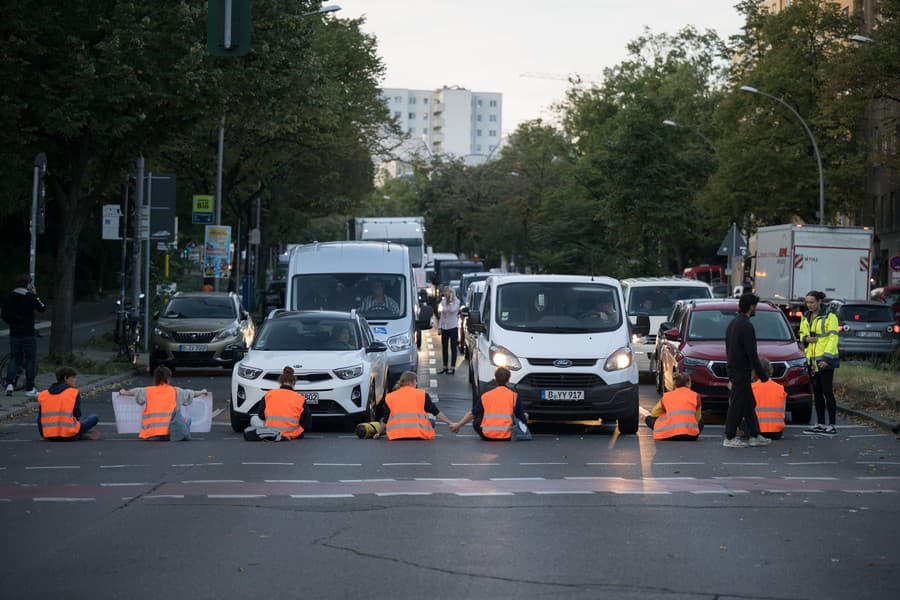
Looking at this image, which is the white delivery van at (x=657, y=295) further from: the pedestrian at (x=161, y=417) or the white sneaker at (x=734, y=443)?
the pedestrian at (x=161, y=417)

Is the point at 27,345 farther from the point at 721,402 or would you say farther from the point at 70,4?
the point at 721,402

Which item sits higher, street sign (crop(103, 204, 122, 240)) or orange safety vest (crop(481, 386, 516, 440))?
street sign (crop(103, 204, 122, 240))

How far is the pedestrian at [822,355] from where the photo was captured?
18141 mm

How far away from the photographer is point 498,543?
9398mm

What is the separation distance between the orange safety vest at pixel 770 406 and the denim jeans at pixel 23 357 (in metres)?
10.8

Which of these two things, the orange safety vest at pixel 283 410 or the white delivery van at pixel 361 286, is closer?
the orange safety vest at pixel 283 410

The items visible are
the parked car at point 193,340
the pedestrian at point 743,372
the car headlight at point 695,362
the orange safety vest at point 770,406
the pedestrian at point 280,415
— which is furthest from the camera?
the parked car at point 193,340

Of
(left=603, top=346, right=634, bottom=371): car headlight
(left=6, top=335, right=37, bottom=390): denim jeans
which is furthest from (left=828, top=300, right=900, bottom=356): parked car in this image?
(left=6, top=335, right=37, bottom=390): denim jeans

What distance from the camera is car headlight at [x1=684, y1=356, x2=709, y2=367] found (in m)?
20.3

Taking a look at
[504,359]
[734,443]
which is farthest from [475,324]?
[734,443]

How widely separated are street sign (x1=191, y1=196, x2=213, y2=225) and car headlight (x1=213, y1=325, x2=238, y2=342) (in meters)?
14.5

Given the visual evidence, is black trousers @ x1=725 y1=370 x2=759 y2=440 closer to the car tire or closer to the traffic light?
the car tire

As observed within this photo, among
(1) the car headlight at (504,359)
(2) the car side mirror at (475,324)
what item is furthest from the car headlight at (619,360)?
(2) the car side mirror at (475,324)

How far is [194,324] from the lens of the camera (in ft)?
96.6
